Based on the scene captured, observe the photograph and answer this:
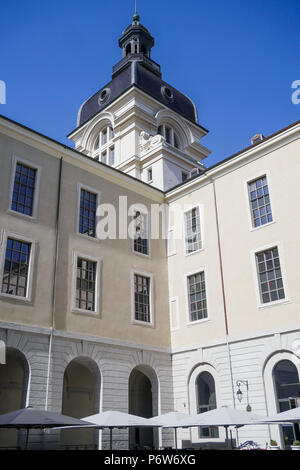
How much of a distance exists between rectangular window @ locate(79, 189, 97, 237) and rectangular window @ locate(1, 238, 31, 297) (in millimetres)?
3070

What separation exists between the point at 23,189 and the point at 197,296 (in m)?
9.33

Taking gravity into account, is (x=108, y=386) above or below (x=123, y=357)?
below

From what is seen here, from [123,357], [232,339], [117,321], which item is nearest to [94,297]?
[117,321]

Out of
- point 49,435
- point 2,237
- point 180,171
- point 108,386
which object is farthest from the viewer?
point 180,171

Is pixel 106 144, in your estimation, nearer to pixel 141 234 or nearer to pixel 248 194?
pixel 141 234

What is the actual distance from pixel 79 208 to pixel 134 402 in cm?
1069

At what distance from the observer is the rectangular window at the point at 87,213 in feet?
67.5

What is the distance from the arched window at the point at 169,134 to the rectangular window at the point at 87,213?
1529cm

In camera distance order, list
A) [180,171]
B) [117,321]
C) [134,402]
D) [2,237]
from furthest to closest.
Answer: [180,171]
[134,402]
[117,321]
[2,237]

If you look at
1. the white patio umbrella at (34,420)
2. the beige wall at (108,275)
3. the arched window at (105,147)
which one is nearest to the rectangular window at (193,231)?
the beige wall at (108,275)

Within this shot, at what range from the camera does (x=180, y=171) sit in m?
32.3

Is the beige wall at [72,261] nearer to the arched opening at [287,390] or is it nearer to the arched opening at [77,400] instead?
the arched opening at [77,400]
